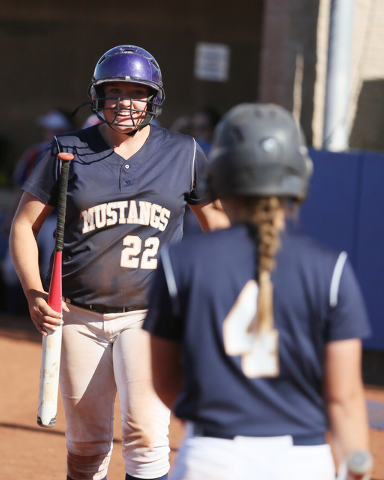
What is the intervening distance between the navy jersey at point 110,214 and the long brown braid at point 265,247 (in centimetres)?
118

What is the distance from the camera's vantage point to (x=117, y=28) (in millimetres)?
12641

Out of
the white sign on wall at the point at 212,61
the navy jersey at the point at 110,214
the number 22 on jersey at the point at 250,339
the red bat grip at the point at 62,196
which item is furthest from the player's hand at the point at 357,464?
the white sign on wall at the point at 212,61

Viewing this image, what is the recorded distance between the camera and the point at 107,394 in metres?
2.91

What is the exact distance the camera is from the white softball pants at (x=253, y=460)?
159cm

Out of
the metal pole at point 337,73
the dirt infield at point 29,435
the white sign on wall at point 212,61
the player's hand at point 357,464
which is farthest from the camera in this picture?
the white sign on wall at point 212,61

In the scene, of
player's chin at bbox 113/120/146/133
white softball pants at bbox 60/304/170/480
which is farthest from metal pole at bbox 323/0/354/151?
white softball pants at bbox 60/304/170/480

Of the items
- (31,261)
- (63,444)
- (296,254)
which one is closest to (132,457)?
(31,261)

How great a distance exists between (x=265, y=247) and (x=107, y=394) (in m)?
1.53

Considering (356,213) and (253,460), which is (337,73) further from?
(253,460)

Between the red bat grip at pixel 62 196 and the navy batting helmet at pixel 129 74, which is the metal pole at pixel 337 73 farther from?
the red bat grip at pixel 62 196

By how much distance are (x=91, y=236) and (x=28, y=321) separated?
223 inches

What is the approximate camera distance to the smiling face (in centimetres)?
284

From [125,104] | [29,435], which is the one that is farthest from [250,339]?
[29,435]

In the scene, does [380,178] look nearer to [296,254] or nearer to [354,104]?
[354,104]
